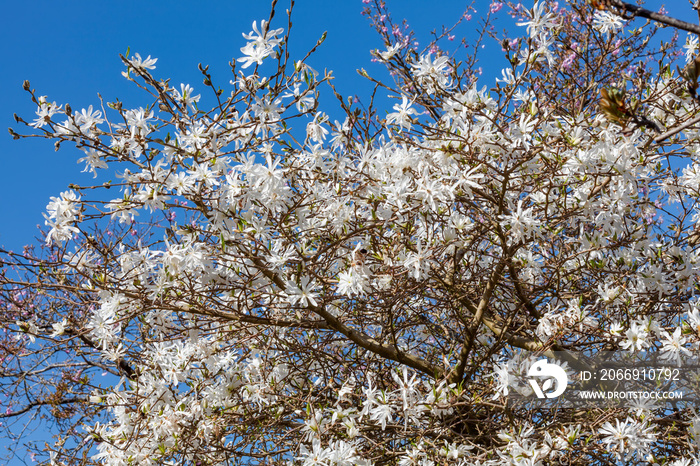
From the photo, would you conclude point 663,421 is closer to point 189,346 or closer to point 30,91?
point 189,346

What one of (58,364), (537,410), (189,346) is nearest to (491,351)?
(537,410)

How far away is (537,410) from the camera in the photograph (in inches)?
146

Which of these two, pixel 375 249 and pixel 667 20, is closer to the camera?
pixel 667 20

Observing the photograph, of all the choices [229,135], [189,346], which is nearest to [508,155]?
[229,135]

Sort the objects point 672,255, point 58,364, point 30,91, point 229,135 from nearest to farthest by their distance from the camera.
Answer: point 30,91, point 229,135, point 672,255, point 58,364

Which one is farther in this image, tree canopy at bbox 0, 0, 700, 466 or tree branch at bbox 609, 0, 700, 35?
tree canopy at bbox 0, 0, 700, 466

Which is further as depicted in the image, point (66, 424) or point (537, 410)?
point (66, 424)

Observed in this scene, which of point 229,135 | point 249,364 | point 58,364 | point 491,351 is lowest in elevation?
point 491,351

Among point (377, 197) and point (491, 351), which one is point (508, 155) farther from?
point (491, 351)

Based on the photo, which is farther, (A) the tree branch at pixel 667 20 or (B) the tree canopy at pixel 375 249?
(B) the tree canopy at pixel 375 249

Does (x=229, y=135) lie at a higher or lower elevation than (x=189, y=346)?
higher

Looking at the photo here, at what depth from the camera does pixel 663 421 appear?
3.35 meters

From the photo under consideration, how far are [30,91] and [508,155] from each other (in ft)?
7.29

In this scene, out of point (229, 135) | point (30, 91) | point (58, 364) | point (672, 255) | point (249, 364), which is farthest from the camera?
point (58, 364)
